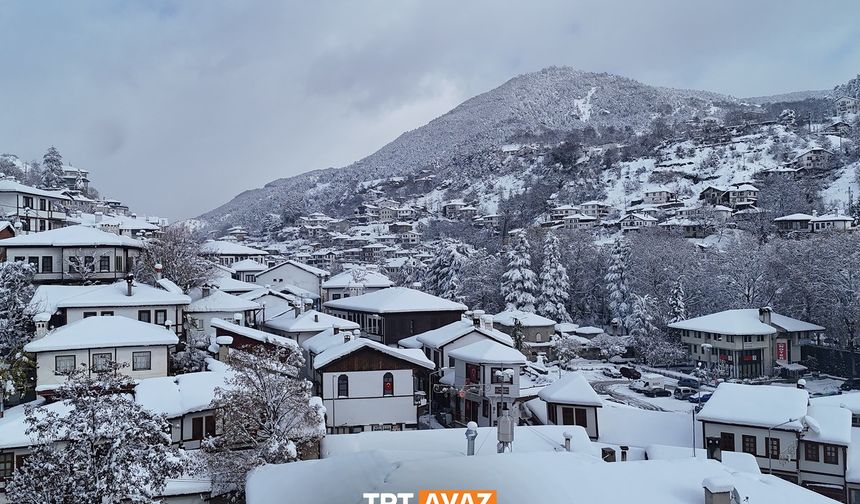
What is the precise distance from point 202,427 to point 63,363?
668cm

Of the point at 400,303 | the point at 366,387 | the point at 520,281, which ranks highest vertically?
the point at 520,281

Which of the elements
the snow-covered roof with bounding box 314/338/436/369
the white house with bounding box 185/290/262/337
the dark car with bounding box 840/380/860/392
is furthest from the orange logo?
the dark car with bounding box 840/380/860/392

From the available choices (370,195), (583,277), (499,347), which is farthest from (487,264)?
(370,195)

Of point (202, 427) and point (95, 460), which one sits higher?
point (95, 460)

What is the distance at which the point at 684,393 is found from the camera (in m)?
39.8

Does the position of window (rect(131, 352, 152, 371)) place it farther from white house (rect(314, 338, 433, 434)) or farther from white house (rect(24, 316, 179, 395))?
white house (rect(314, 338, 433, 434))

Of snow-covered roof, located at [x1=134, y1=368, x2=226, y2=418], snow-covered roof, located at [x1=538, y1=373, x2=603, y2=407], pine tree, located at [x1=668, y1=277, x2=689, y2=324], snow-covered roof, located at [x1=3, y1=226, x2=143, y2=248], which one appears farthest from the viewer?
pine tree, located at [x1=668, y1=277, x2=689, y2=324]

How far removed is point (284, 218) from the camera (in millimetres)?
160375

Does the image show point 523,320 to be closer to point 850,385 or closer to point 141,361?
point 850,385

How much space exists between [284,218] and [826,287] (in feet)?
434

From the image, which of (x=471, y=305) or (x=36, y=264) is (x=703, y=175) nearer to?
(x=471, y=305)

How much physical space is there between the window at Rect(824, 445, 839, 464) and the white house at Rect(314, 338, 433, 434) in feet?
52.9

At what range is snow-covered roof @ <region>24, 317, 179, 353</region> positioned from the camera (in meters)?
23.7

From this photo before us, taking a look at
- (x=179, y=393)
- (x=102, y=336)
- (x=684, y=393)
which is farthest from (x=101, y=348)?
(x=684, y=393)
